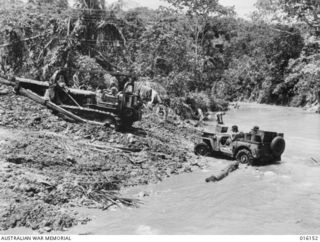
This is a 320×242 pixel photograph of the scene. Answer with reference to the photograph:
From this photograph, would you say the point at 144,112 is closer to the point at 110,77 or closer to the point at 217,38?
the point at 110,77

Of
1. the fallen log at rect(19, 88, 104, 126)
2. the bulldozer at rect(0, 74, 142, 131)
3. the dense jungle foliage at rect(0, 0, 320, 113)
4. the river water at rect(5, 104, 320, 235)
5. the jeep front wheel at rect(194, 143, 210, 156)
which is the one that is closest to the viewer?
the river water at rect(5, 104, 320, 235)

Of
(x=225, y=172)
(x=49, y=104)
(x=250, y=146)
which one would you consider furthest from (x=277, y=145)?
(x=49, y=104)

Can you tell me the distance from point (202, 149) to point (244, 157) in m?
1.68

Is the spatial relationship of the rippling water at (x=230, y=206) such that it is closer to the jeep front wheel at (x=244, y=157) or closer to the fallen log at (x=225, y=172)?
the fallen log at (x=225, y=172)

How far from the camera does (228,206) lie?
10.1 m

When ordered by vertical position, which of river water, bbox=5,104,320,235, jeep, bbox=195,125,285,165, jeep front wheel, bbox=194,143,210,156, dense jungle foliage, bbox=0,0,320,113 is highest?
dense jungle foliage, bbox=0,0,320,113

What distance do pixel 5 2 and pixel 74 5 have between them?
21.3 feet

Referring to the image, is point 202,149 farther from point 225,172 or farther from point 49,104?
point 49,104

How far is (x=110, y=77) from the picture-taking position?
2189 cm

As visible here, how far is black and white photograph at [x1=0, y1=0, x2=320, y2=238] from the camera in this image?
28.7 feet

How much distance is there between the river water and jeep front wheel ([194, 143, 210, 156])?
698 millimetres

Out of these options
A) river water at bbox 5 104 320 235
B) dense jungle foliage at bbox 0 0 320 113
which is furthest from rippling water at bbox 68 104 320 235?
dense jungle foliage at bbox 0 0 320 113

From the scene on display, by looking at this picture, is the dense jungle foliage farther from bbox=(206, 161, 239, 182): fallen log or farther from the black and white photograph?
bbox=(206, 161, 239, 182): fallen log

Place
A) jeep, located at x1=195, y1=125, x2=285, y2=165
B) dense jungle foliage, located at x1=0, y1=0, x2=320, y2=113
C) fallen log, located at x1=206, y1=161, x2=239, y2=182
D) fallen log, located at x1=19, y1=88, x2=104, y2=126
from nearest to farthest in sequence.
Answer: fallen log, located at x1=206, y1=161, x2=239, y2=182
jeep, located at x1=195, y1=125, x2=285, y2=165
fallen log, located at x1=19, y1=88, x2=104, y2=126
dense jungle foliage, located at x1=0, y1=0, x2=320, y2=113
